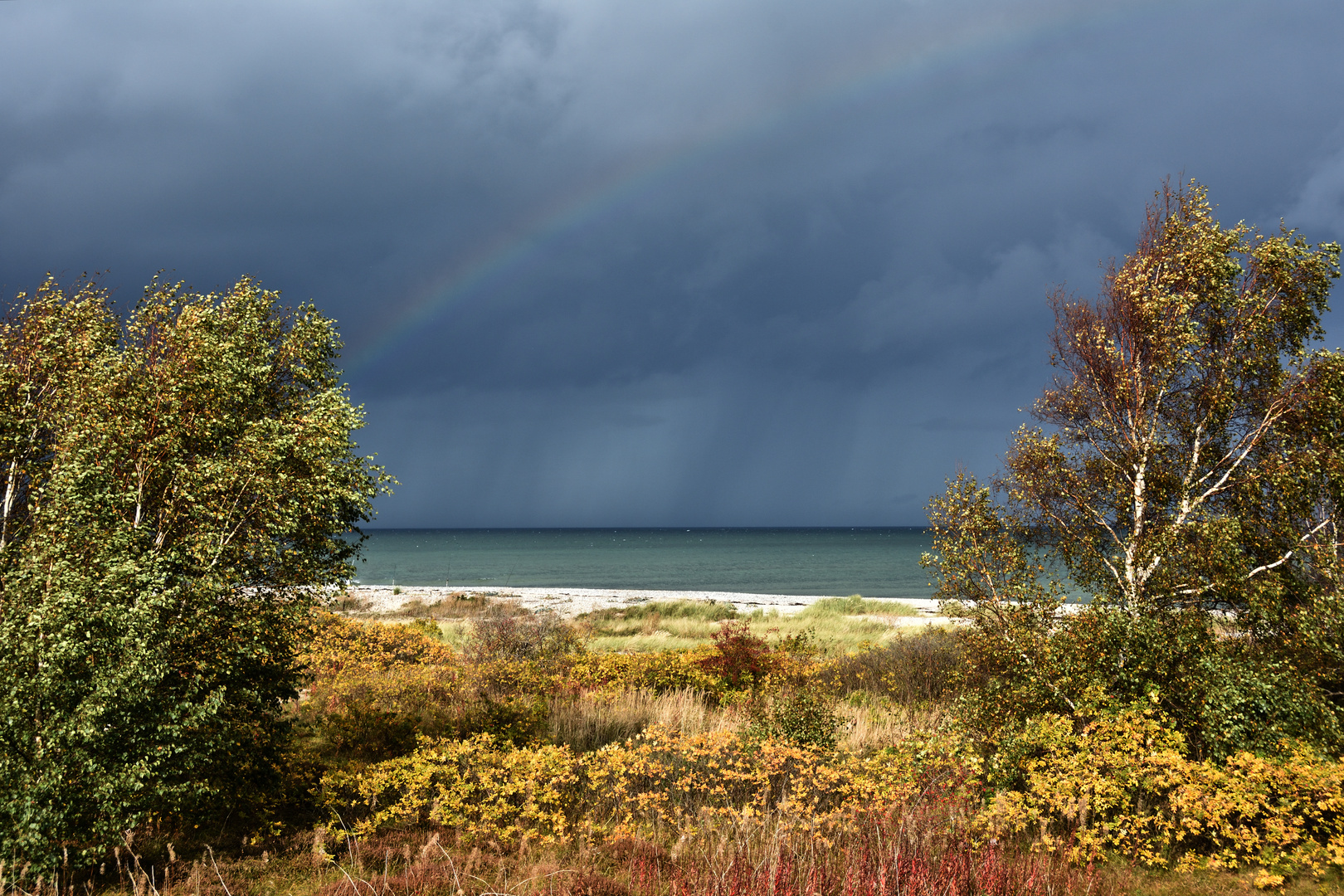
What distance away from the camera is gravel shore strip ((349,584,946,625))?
43.2 meters

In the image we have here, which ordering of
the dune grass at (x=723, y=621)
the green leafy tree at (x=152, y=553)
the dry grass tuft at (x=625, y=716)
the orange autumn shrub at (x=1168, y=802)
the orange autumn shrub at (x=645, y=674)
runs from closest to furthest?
the green leafy tree at (x=152, y=553) < the orange autumn shrub at (x=1168, y=802) < the dry grass tuft at (x=625, y=716) < the orange autumn shrub at (x=645, y=674) < the dune grass at (x=723, y=621)

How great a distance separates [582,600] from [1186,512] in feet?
144

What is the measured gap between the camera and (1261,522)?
1073cm

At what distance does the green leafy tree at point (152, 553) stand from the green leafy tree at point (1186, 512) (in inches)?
383

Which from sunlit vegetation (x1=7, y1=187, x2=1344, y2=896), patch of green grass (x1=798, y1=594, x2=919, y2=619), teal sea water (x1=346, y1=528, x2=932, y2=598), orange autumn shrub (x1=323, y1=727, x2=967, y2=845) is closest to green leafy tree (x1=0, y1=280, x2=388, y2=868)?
sunlit vegetation (x1=7, y1=187, x2=1344, y2=896)

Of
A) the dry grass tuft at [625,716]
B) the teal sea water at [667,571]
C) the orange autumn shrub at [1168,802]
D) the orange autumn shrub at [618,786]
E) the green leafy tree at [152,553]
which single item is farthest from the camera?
the teal sea water at [667,571]

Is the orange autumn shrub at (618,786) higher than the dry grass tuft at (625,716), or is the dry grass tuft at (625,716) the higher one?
the orange autumn shrub at (618,786)

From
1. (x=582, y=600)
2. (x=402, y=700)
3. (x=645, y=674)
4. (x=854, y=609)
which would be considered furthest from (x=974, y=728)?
(x=582, y=600)

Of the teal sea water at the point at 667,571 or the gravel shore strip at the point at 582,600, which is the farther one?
the teal sea water at the point at 667,571

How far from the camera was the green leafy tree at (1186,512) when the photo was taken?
32.6 feet

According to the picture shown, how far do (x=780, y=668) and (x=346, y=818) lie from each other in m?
11.4

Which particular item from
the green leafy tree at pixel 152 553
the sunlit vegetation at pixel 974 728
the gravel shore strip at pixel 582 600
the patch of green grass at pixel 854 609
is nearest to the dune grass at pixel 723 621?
the patch of green grass at pixel 854 609

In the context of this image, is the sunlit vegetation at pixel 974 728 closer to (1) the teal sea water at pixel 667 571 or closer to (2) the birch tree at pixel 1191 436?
(2) the birch tree at pixel 1191 436

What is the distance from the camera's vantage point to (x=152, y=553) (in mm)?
7863
